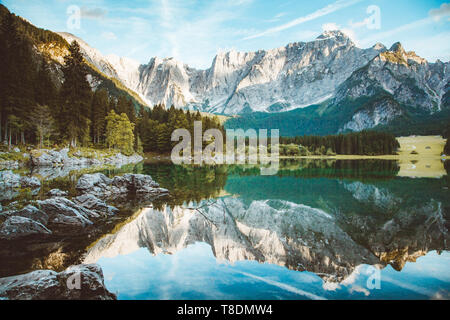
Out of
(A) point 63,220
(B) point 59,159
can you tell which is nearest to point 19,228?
(A) point 63,220

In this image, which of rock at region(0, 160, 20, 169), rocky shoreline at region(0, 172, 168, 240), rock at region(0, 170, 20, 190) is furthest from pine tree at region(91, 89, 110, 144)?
rocky shoreline at region(0, 172, 168, 240)

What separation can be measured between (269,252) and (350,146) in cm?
13482

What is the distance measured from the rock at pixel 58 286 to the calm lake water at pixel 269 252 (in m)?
0.59

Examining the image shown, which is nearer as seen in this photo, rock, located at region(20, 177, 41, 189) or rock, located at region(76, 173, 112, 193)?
rock, located at region(76, 173, 112, 193)

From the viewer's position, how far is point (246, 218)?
1591 cm

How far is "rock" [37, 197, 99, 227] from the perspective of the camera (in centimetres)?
1327

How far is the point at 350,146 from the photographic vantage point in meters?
130

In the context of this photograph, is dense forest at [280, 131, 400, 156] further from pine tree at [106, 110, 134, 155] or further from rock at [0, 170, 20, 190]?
rock at [0, 170, 20, 190]

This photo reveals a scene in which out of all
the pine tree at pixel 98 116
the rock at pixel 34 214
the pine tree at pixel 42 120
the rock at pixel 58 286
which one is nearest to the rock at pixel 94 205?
the rock at pixel 34 214

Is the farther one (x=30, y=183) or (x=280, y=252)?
(x=30, y=183)

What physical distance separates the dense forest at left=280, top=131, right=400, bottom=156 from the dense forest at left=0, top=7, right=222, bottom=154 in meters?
70.0

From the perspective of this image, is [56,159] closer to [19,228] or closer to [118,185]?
[118,185]
